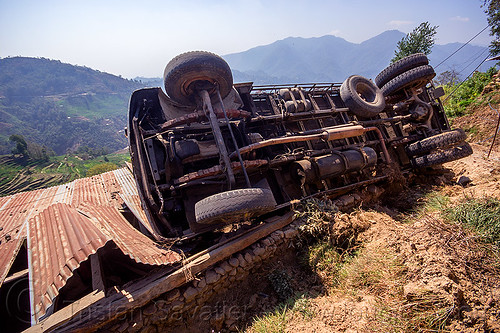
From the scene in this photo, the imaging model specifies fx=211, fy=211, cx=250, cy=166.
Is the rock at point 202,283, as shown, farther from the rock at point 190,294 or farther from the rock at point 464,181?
the rock at point 464,181

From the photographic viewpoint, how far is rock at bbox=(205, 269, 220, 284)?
3.08 meters

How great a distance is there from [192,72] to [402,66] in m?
6.37

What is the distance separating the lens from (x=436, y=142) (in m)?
5.68

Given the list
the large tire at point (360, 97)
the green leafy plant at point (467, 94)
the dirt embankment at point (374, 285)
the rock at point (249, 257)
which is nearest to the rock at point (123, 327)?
the dirt embankment at point (374, 285)

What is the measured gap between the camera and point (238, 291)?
3385 mm

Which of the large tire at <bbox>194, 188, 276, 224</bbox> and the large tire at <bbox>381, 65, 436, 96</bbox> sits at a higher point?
the large tire at <bbox>381, 65, 436, 96</bbox>

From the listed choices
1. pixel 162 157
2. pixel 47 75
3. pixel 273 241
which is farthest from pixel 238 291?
pixel 47 75

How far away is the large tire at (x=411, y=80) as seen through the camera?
5872mm

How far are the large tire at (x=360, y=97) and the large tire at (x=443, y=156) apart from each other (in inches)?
74.5

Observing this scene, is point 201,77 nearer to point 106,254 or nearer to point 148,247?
point 148,247

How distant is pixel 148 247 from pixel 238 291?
157cm

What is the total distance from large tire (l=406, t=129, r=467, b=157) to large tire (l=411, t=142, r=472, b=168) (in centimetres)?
18

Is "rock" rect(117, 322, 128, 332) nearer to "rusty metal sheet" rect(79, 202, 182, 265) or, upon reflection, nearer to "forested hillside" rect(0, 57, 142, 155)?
"rusty metal sheet" rect(79, 202, 182, 265)

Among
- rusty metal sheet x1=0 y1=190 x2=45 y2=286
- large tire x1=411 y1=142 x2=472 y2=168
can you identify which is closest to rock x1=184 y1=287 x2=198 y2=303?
rusty metal sheet x1=0 y1=190 x2=45 y2=286
